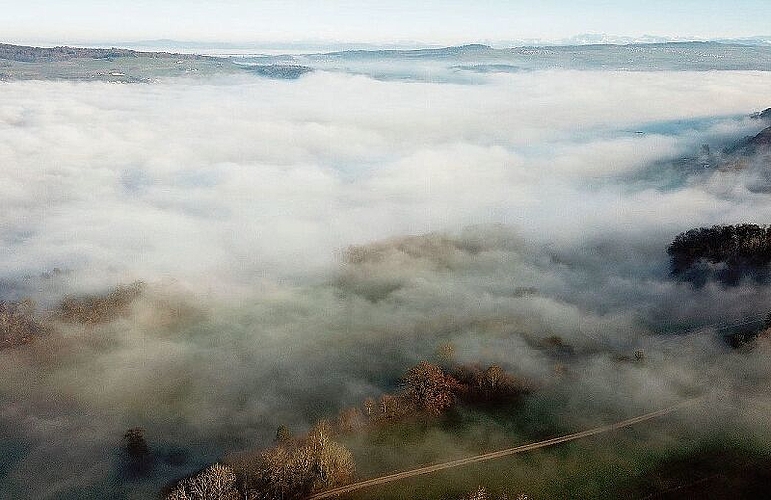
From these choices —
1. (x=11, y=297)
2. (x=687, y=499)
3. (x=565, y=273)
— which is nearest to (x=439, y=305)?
(x=565, y=273)

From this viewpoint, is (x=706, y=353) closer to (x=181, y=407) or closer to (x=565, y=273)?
(x=565, y=273)

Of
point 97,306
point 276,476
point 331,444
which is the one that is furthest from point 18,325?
point 276,476

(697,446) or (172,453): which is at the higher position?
(697,446)

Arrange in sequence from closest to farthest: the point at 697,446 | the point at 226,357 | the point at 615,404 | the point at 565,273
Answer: the point at 697,446 < the point at 615,404 < the point at 226,357 < the point at 565,273

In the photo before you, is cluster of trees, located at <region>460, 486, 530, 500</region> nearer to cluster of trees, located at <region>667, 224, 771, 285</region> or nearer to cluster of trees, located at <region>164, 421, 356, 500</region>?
cluster of trees, located at <region>164, 421, 356, 500</region>

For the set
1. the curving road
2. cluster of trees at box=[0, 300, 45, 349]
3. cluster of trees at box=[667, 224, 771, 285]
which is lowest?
cluster of trees at box=[0, 300, 45, 349]

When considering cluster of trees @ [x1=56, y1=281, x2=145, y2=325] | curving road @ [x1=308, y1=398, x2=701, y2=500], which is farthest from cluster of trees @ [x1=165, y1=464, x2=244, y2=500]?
cluster of trees @ [x1=56, y1=281, x2=145, y2=325]
